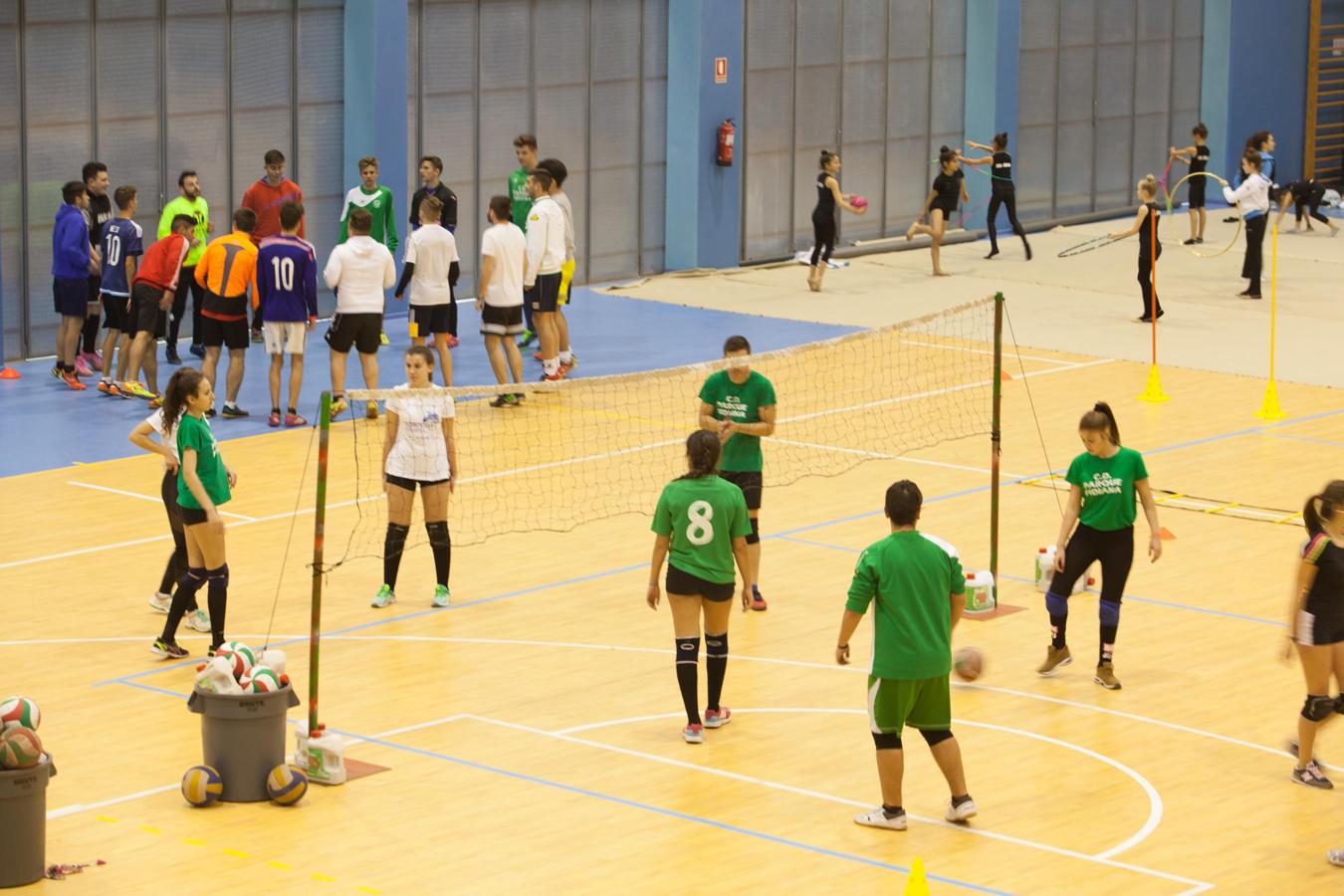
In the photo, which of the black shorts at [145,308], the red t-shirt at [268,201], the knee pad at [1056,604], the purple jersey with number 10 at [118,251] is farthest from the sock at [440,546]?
the red t-shirt at [268,201]

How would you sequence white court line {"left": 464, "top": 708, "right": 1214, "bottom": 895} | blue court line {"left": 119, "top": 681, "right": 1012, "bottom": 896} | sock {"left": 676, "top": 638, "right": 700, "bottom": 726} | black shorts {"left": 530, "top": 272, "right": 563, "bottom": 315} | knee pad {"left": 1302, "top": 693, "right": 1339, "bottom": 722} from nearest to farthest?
blue court line {"left": 119, "top": 681, "right": 1012, "bottom": 896}, white court line {"left": 464, "top": 708, "right": 1214, "bottom": 895}, knee pad {"left": 1302, "top": 693, "right": 1339, "bottom": 722}, sock {"left": 676, "top": 638, "right": 700, "bottom": 726}, black shorts {"left": 530, "top": 272, "right": 563, "bottom": 315}

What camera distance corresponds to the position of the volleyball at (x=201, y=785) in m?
11.5

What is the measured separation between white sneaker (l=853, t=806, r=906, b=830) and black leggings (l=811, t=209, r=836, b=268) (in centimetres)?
1982

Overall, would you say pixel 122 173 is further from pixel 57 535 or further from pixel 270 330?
pixel 57 535

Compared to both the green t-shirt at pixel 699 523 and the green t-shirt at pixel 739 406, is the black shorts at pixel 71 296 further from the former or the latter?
the green t-shirt at pixel 699 523

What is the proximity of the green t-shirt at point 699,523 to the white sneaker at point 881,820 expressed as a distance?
1838 millimetres

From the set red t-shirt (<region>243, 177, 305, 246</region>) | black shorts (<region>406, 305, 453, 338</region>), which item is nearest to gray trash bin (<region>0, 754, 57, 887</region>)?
black shorts (<region>406, 305, 453, 338</region>)

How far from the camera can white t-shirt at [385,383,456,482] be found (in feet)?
49.7

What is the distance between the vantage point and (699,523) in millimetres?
12453

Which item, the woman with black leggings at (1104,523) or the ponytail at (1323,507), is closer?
the ponytail at (1323,507)

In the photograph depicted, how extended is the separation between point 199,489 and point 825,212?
17.9 m

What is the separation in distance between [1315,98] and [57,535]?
3153 centimetres

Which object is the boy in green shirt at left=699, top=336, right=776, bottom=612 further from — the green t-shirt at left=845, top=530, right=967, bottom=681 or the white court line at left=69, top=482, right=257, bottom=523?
the white court line at left=69, top=482, right=257, bottom=523

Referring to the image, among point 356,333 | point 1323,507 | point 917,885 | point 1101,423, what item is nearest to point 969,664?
point 1101,423
